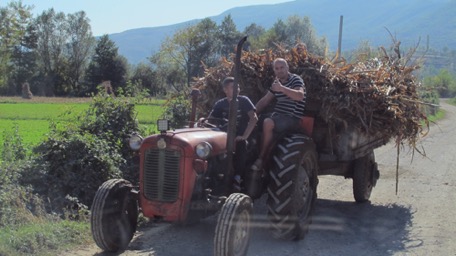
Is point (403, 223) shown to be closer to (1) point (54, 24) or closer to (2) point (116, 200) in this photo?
(2) point (116, 200)

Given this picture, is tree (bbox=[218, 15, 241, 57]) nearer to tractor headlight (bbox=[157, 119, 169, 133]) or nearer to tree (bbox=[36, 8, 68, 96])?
tree (bbox=[36, 8, 68, 96])

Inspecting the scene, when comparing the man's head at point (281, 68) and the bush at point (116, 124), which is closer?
the man's head at point (281, 68)

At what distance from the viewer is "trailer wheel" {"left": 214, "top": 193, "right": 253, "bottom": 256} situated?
539 centimetres

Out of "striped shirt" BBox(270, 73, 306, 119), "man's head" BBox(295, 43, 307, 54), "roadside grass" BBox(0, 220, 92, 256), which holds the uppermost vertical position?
"man's head" BBox(295, 43, 307, 54)

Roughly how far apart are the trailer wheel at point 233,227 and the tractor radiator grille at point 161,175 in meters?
0.63

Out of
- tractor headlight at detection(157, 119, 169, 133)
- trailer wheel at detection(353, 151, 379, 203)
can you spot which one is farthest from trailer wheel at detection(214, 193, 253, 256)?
trailer wheel at detection(353, 151, 379, 203)

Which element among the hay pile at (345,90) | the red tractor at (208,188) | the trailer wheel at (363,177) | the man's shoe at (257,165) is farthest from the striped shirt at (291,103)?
the trailer wheel at (363,177)

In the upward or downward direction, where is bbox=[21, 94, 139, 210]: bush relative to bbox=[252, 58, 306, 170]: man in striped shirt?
downward

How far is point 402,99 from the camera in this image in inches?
332

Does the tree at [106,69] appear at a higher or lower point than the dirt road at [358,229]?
higher

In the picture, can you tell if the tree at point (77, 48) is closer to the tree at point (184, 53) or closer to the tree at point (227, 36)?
the tree at point (184, 53)

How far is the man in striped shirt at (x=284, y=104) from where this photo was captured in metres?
6.86

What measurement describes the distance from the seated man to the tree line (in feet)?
160

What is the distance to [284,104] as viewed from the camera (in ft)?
23.6
